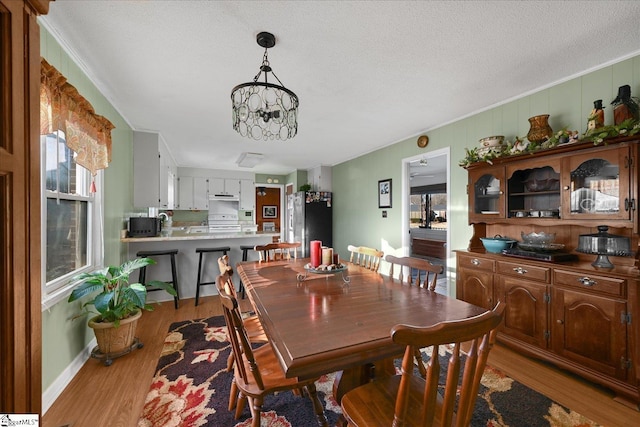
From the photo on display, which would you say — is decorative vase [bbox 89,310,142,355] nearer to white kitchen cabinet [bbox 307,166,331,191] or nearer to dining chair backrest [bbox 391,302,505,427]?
dining chair backrest [bbox 391,302,505,427]

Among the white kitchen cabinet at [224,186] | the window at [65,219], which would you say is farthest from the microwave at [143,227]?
the white kitchen cabinet at [224,186]

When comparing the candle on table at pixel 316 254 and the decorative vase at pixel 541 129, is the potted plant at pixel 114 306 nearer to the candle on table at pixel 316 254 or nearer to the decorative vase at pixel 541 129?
the candle on table at pixel 316 254

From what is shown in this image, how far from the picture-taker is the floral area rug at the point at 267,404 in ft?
5.13

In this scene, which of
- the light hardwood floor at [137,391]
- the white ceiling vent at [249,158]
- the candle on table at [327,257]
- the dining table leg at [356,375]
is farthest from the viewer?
the white ceiling vent at [249,158]

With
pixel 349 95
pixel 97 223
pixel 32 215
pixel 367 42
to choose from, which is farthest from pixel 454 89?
pixel 97 223

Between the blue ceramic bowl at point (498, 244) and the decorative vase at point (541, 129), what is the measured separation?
0.90 metres

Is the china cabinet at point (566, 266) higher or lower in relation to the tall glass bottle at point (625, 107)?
lower

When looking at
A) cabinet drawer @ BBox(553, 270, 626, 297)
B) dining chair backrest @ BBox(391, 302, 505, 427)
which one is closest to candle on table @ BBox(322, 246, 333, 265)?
dining chair backrest @ BBox(391, 302, 505, 427)

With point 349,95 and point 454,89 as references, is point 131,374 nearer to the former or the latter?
point 349,95

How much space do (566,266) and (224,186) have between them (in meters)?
6.39

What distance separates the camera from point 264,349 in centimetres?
157

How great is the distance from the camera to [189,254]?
3.84m

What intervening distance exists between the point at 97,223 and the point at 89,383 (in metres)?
1.29

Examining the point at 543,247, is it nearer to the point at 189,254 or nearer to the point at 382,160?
the point at 382,160
